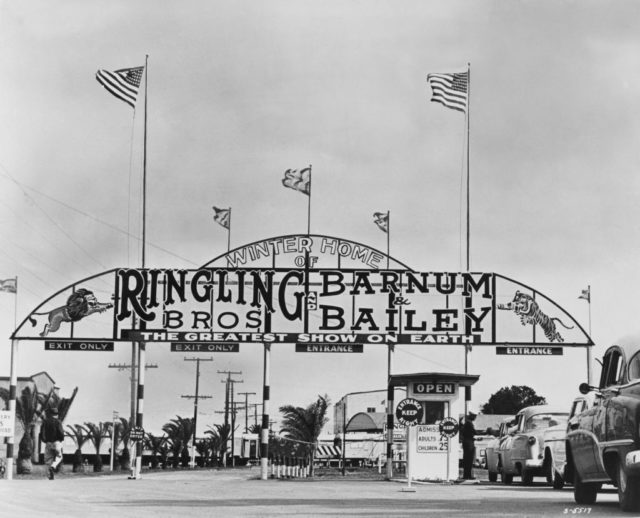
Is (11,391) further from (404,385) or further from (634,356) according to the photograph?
(634,356)

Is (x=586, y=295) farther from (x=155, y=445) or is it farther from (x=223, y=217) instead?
(x=155, y=445)

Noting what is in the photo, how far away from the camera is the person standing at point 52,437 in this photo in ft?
94.8

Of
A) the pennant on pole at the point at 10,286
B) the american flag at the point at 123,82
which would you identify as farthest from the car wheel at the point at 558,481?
the pennant on pole at the point at 10,286

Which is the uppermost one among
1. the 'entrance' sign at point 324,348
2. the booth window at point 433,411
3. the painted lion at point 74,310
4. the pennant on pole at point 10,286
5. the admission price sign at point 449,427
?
the pennant on pole at point 10,286

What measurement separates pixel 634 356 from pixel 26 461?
30.3 metres

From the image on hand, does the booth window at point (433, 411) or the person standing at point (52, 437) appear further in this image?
the booth window at point (433, 411)

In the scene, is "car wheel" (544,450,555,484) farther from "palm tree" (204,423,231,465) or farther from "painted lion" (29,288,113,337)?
"palm tree" (204,423,231,465)

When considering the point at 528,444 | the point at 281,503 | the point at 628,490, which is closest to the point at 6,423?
the point at 528,444

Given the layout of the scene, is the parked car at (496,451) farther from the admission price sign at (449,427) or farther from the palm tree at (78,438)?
the palm tree at (78,438)

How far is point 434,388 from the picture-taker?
3309 centimetres

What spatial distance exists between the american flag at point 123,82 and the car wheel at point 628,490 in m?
23.7

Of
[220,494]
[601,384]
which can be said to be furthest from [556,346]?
[601,384]

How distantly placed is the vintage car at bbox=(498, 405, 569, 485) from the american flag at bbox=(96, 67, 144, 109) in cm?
1483

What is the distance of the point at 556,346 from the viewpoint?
34469 millimetres
